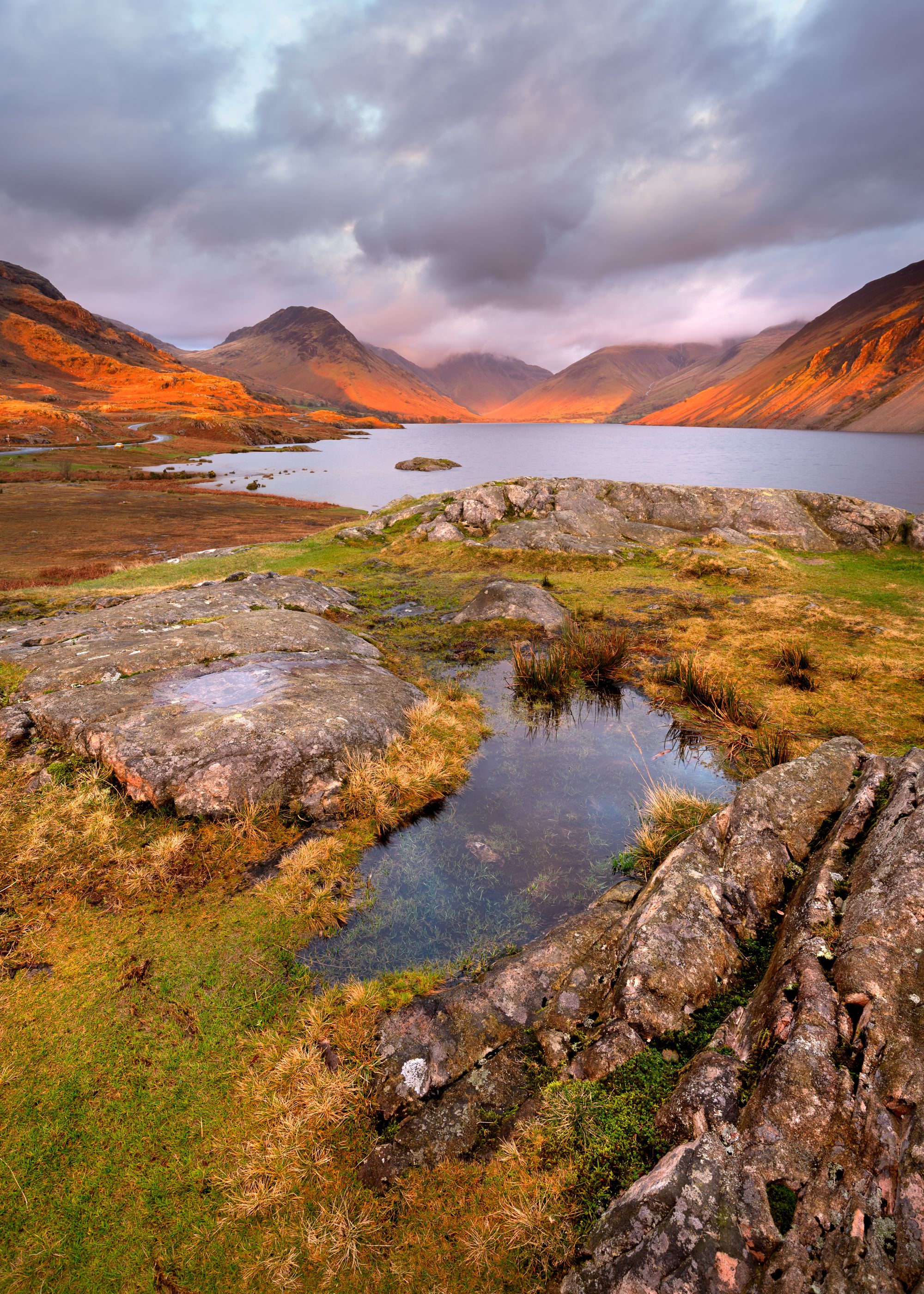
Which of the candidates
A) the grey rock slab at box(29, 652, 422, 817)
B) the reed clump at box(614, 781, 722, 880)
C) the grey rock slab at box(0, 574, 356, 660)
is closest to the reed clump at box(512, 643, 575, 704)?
the grey rock slab at box(29, 652, 422, 817)

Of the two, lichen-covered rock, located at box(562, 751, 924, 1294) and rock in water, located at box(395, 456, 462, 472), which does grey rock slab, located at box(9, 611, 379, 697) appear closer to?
lichen-covered rock, located at box(562, 751, 924, 1294)

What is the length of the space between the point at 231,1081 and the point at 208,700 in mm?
6068

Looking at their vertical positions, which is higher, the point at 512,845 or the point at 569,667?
the point at 569,667

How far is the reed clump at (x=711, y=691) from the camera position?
10.9m

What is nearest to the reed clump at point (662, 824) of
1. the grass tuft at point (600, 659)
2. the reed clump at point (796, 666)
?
the grass tuft at point (600, 659)

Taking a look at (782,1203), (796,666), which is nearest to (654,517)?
(796,666)

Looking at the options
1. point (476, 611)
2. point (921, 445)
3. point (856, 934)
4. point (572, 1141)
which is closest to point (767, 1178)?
point (572, 1141)

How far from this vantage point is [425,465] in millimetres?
90312

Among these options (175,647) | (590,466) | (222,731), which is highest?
(590,466)

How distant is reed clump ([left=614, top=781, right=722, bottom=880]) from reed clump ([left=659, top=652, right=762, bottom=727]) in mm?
2891

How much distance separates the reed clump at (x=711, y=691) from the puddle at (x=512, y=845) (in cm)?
99

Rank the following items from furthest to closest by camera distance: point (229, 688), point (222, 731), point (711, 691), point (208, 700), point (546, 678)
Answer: point (546, 678) < point (711, 691) < point (229, 688) < point (208, 700) < point (222, 731)

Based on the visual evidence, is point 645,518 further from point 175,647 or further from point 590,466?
point 590,466

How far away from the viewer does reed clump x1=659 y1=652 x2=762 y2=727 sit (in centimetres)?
1085
